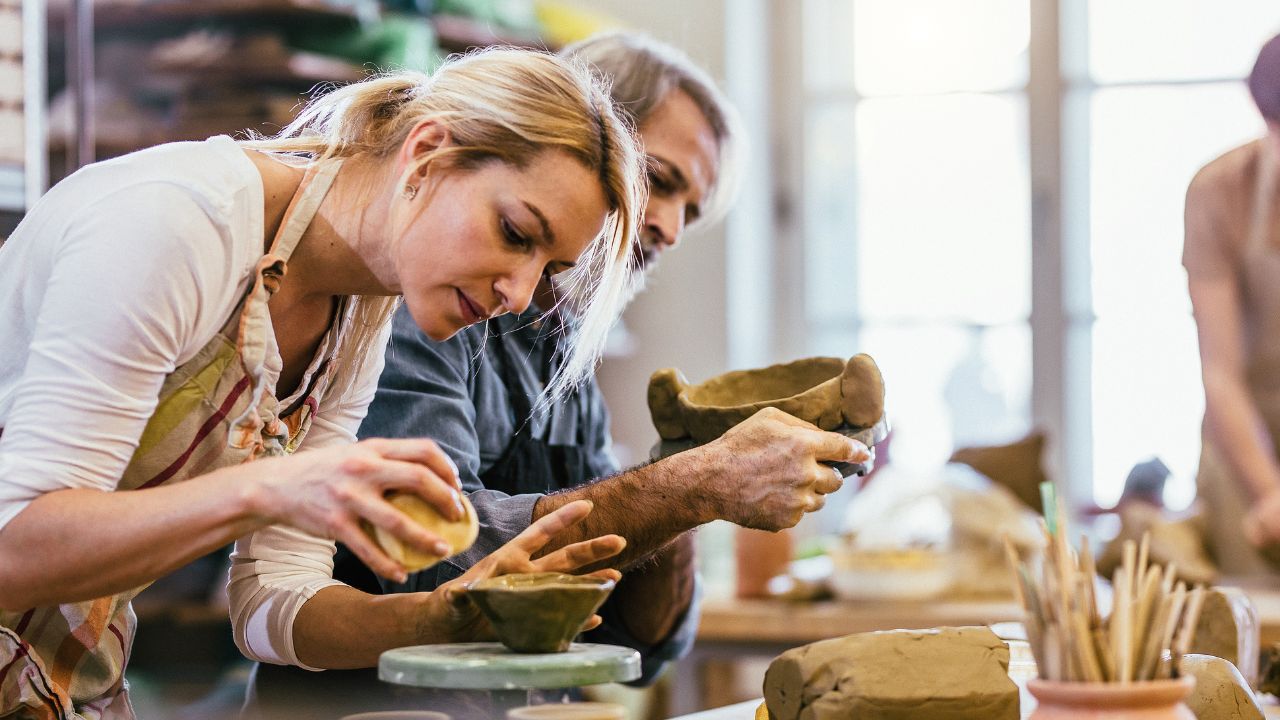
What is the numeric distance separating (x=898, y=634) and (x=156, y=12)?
2.79 metres

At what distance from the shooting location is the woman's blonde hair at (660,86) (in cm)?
233

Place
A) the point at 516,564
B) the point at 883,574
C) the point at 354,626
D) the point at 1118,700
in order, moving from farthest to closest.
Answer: the point at 883,574 < the point at 354,626 < the point at 516,564 < the point at 1118,700

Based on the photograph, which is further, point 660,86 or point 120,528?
point 660,86

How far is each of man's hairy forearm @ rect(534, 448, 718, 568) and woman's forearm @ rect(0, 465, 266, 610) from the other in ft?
2.03

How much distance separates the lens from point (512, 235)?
4.78 ft

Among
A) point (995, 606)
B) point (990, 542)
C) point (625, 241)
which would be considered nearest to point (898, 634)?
point (625, 241)

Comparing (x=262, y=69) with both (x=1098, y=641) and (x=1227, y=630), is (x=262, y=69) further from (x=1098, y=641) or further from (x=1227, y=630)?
(x=1098, y=641)

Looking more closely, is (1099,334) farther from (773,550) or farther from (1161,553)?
(773,550)

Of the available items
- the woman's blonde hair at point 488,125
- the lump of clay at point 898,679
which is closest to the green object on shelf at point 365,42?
the woman's blonde hair at point 488,125

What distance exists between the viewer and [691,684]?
3.49 metres

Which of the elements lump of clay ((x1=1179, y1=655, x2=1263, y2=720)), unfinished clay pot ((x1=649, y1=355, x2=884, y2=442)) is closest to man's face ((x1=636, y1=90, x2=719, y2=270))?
unfinished clay pot ((x1=649, y1=355, x2=884, y2=442))

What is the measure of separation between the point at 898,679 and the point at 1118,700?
0.86 feet

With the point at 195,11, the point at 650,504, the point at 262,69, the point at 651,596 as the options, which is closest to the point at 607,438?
the point at 651,596

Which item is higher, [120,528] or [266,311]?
[266,311]
